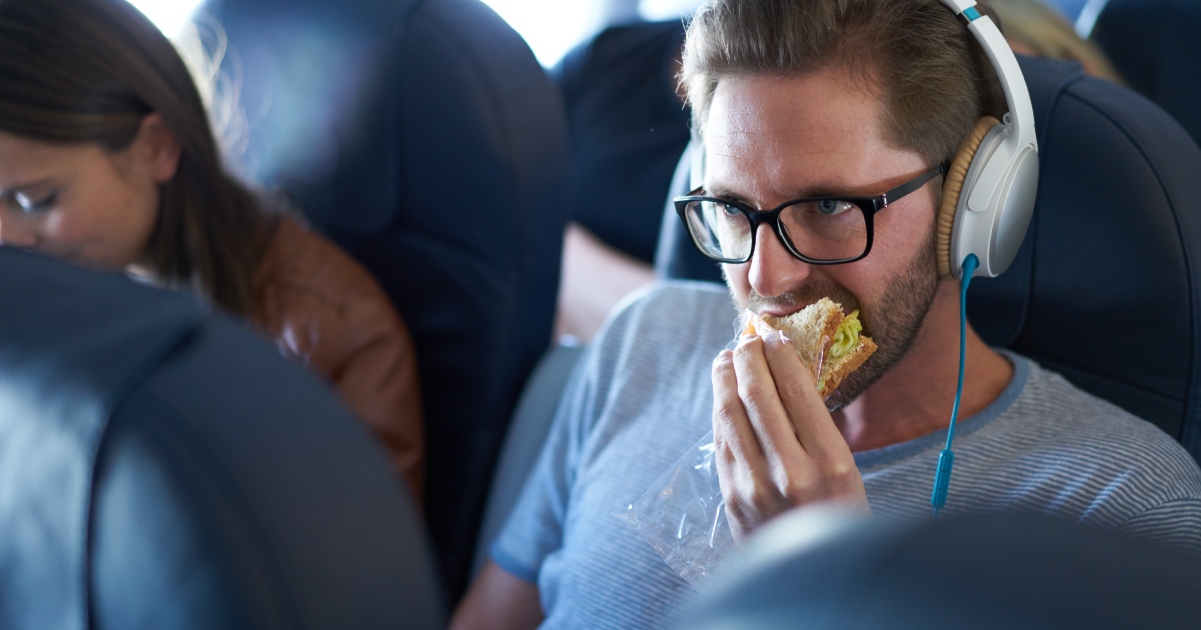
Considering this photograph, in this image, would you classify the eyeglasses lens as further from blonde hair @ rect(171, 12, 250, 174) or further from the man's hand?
blonde hair @ rect(171, 12, 250, 174)

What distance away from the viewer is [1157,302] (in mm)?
1071

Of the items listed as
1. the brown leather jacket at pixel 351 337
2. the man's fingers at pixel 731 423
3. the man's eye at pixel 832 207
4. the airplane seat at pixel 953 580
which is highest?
the airplane seat at pixel 953 580

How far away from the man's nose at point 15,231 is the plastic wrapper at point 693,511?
1.16 metres

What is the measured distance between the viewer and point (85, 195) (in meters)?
1.56

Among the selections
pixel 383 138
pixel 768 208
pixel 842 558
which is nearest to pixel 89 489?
pixel 842 558

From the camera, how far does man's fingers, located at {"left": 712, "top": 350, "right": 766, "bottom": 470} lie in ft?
2.98

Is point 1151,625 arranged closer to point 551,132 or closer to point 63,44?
point 551,132

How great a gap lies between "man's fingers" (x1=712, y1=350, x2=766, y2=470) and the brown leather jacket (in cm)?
82

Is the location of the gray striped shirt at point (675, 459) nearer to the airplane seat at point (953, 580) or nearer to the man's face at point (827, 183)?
the man's face at point (827, 183)

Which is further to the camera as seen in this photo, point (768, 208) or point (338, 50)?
point (338, 50)

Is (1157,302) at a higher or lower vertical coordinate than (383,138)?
higher

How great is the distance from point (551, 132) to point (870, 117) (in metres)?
0.68

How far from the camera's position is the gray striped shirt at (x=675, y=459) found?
1.00m

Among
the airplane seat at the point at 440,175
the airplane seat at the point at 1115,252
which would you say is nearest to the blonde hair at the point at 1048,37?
the airplane seat at the point at 1115,252
